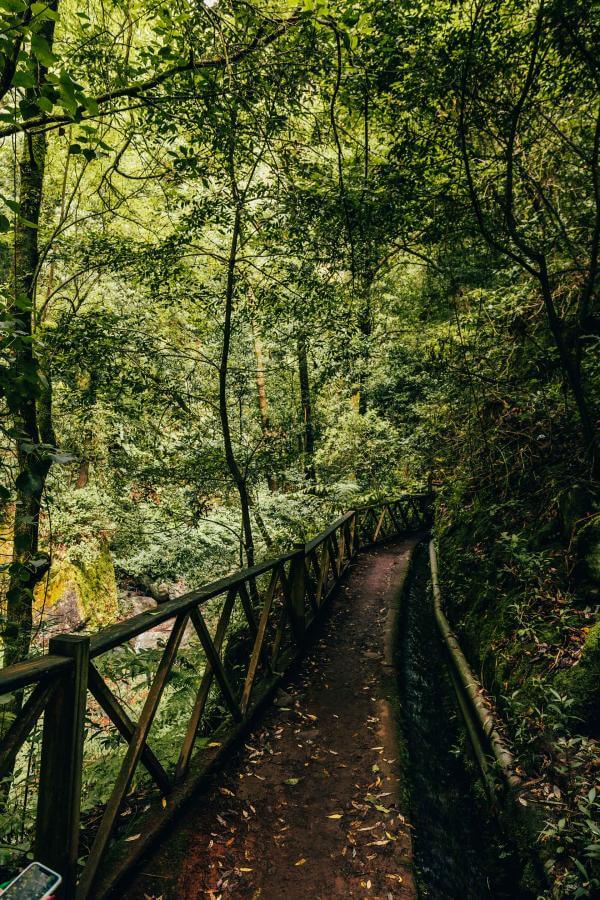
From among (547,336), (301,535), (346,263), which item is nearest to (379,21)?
(346,263)

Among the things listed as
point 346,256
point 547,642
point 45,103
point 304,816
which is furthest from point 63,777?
point 346,256

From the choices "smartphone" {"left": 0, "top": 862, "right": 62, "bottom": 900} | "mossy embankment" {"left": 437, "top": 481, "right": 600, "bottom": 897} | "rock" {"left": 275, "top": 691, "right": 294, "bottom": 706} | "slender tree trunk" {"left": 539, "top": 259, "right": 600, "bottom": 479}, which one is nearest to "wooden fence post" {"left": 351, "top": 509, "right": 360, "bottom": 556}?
"mossy embankment" {"left": 437, "top": 481, "right": 600, "bottom": 897}

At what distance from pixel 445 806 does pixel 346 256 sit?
17.5ft

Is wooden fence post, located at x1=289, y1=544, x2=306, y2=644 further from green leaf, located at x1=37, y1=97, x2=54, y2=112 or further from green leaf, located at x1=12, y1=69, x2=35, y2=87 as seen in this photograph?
green leaf, located at x1=12, y1=69, x2=35, y2=87

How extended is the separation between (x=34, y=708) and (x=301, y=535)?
7.91m

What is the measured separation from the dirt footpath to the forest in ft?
2.72

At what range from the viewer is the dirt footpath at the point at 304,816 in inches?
92.5

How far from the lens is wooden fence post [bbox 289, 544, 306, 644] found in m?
5.10

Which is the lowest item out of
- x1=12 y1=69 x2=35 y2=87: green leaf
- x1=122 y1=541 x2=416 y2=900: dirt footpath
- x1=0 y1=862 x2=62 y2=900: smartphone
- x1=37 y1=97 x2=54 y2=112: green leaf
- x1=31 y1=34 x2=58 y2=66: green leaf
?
x1=122 y1=541 x2=416 y2=900: dirt footpath

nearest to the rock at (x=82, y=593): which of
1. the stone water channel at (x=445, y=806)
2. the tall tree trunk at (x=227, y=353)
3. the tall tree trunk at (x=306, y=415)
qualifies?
the tall tree trunk at (x=306, y=415)

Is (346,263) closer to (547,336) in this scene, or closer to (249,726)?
(547,336)

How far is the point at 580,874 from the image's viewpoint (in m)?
2.18

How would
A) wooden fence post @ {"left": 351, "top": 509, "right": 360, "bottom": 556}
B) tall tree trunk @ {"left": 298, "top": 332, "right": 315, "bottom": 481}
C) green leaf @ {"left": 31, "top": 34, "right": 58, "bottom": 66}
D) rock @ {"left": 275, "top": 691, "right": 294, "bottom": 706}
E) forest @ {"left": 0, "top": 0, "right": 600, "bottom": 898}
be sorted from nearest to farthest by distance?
1. green leaf @ {"left": 31, "top": 34, "right": 58, "bottom": 66}
2. forest @ {"left": 0, "top": 0, "right": 600, "bottom": 898}
3. rock @ {"left": 275, "top": 691, "right": 294, "bottom": 706}
4. wooden fence post @ {"left": 351, "top": 509, "right": 360, "bottom": 556}
5. tall tree trunk @ {"left": 298, "top": 332, "right": 315, "bottom": 481}

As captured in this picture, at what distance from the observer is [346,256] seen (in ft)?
16.0
